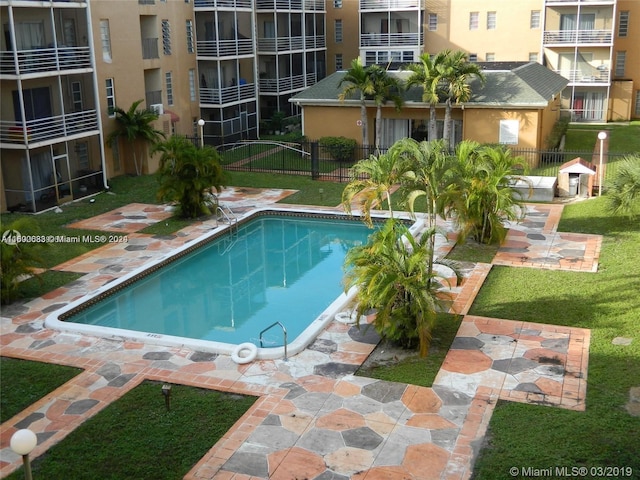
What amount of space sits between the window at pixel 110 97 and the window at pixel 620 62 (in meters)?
27.9

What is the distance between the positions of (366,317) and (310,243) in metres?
7.41

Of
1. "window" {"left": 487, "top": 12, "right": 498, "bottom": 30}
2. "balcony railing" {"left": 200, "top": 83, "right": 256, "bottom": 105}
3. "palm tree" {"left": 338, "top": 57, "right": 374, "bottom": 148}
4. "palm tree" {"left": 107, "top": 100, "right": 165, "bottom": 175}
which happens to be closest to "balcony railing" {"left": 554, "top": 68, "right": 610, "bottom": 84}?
"window" {"left": 487, "top": 12, "right": 498, "bottom": 30}

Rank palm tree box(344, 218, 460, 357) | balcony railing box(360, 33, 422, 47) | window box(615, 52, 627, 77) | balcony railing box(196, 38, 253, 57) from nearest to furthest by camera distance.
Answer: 1. palm tree box(344, 218, 460, 357)
2. balcony railing box(196, 38, 253, 57)
3. window box(615, 52, 627, 77)
4. balcony railing box(360, 33, 422, 47)

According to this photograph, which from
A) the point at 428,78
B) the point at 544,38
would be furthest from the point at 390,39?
the point at 428,78

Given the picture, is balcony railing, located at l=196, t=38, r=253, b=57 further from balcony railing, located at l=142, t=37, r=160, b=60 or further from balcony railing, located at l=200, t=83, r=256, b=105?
balcony railing, located at l=142, t=37, r=160, b=60

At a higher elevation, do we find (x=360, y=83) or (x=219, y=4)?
(x=219, y=4)

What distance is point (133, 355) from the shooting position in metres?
13.3

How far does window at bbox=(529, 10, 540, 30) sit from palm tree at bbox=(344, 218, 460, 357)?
32.1m

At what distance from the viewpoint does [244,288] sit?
59.7 ft

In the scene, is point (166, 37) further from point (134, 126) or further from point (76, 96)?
point (76, 96)

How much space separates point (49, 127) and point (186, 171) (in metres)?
5.99

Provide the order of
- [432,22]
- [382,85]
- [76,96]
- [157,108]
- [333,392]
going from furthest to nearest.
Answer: [432,22], [157,108], [382,85], [76,96], [333,392]

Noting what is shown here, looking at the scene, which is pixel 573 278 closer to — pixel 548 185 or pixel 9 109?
pixel 548 185

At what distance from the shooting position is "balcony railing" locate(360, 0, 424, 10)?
4266cm
